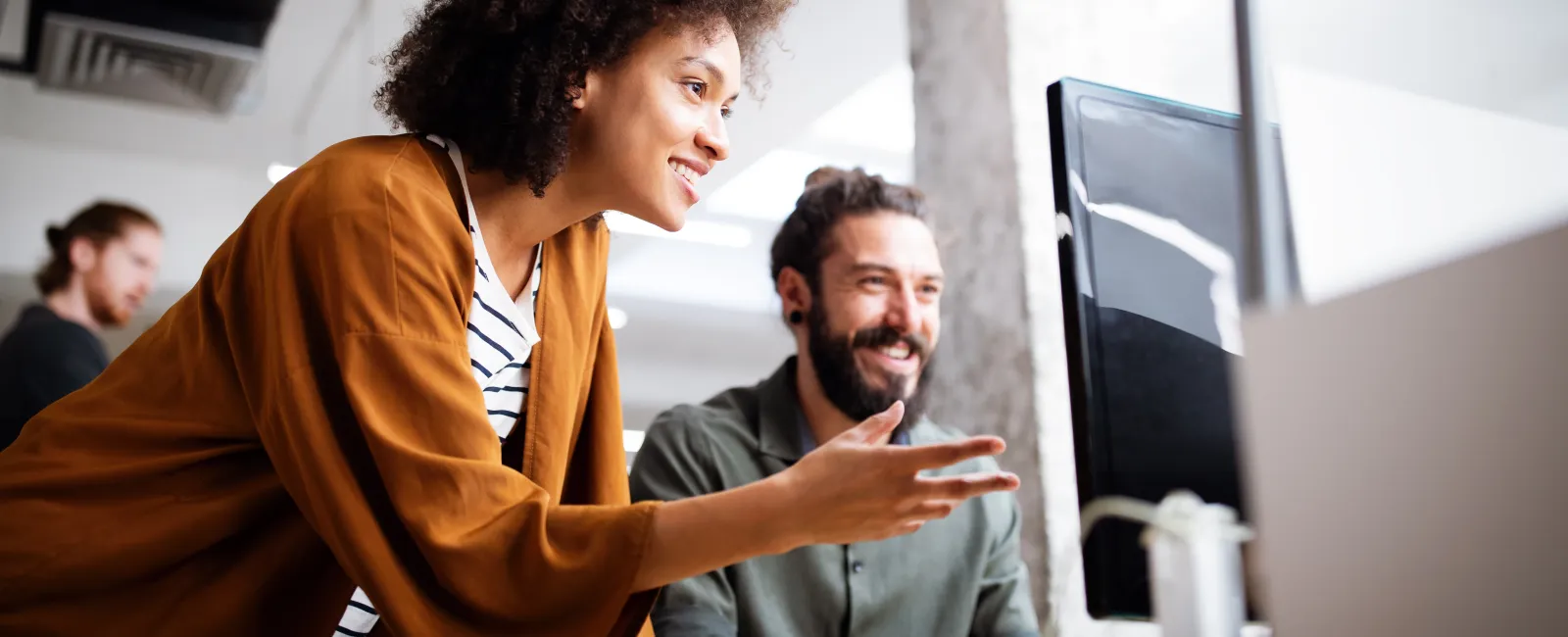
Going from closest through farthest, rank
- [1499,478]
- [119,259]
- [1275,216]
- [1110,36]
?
[1499,478] → [1275,216] → [1110,36] → [119,259]

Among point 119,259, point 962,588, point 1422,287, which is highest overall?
point 119,259

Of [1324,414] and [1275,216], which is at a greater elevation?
[1275,216]

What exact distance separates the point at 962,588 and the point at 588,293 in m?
0.65

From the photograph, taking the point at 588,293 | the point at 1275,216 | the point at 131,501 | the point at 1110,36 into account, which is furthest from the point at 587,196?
the point at 1110,36

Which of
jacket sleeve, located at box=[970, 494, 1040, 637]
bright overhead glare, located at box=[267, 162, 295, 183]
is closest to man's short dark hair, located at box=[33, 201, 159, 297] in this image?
bright overhead glare, located at box=[267, 162, 295, 183]

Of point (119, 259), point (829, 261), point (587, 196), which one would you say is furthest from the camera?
point (119, 259)

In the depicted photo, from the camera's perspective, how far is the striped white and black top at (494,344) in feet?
3.22

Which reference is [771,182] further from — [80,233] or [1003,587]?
[1003,587]

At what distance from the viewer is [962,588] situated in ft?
4.96

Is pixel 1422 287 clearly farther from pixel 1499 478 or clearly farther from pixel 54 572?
pixel 54 572

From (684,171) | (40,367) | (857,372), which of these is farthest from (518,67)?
(40,367)

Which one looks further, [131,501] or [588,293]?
[588,293]

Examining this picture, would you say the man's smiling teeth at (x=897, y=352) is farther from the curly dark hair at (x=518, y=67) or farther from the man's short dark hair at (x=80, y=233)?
the man's short dark hair at (x=80, y=233)

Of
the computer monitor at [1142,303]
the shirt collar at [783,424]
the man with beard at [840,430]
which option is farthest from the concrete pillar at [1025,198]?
the computer monitor at [1142,303]
